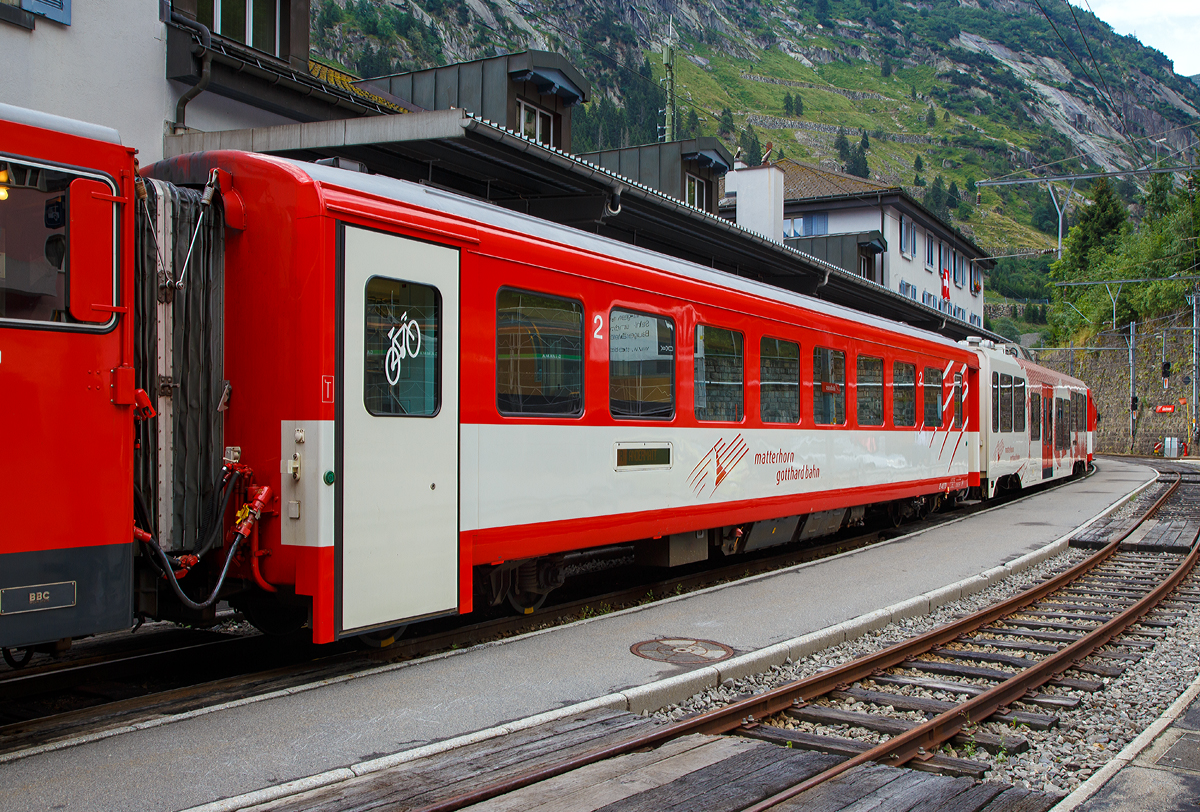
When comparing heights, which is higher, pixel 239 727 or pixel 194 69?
pixel 194 69

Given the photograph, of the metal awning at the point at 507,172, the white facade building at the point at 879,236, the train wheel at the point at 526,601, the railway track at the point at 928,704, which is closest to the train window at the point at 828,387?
the railway track at the point at 928,704

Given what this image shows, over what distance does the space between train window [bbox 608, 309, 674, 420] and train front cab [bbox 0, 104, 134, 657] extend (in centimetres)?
392

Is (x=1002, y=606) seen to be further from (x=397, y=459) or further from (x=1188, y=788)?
(x=397, y=459)

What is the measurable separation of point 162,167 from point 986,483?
16.0 meters

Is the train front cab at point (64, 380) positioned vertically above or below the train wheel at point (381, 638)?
above

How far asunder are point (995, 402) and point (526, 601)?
43.5ft

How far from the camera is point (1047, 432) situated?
23.9 metres

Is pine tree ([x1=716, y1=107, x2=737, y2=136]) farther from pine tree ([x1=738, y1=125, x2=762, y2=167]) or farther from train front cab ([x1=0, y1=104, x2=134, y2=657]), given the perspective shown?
train front cab ([x1=0, y1=104, x2=134, y2=657])

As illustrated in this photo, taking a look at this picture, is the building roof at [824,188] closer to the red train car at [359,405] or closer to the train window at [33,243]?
the red train car at [359,405]

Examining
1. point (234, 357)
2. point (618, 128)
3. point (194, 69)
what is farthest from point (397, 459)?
point (618, 128)

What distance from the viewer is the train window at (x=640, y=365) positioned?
7.96 metres

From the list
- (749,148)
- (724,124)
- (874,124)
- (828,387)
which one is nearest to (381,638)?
(828,387)

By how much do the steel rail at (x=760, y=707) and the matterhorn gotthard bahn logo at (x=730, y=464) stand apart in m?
2.39

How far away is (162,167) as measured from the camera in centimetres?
622
